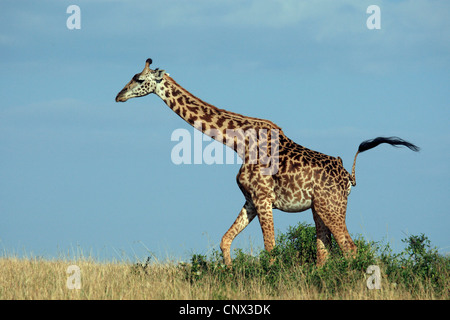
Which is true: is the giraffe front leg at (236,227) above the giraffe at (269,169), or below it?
below

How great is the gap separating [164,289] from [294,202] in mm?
3334

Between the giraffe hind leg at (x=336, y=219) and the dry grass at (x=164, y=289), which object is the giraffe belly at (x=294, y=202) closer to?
the giraffe hind leg at (x=336, y=219)

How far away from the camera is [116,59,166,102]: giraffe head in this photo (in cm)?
1250

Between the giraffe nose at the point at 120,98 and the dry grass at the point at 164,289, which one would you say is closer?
the dry grass at the point at 164,289

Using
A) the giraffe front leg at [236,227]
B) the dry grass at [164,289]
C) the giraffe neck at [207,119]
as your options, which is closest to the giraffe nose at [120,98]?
the giraffe neck at [207,119]

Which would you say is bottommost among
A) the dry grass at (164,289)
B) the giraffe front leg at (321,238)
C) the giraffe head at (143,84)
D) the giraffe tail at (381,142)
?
the dry grass at (164,289)

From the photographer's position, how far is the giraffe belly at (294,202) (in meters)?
12.0

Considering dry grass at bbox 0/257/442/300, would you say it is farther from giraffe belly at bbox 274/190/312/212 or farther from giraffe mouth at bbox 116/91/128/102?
giraffe mouth at bbox 116/91/128/102

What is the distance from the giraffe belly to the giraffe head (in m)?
3.76

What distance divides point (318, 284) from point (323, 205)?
1.70 meters

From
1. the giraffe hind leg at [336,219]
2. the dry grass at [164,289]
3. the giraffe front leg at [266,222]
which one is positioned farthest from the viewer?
the giraffe hind leg at [336,219]

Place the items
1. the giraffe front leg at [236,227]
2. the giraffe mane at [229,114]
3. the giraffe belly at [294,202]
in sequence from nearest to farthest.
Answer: the giraffe belly at [294,202]
the giraffe front leg at [236,227]
the giraffe mane at [229,114]

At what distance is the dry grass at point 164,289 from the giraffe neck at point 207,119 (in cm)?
316
